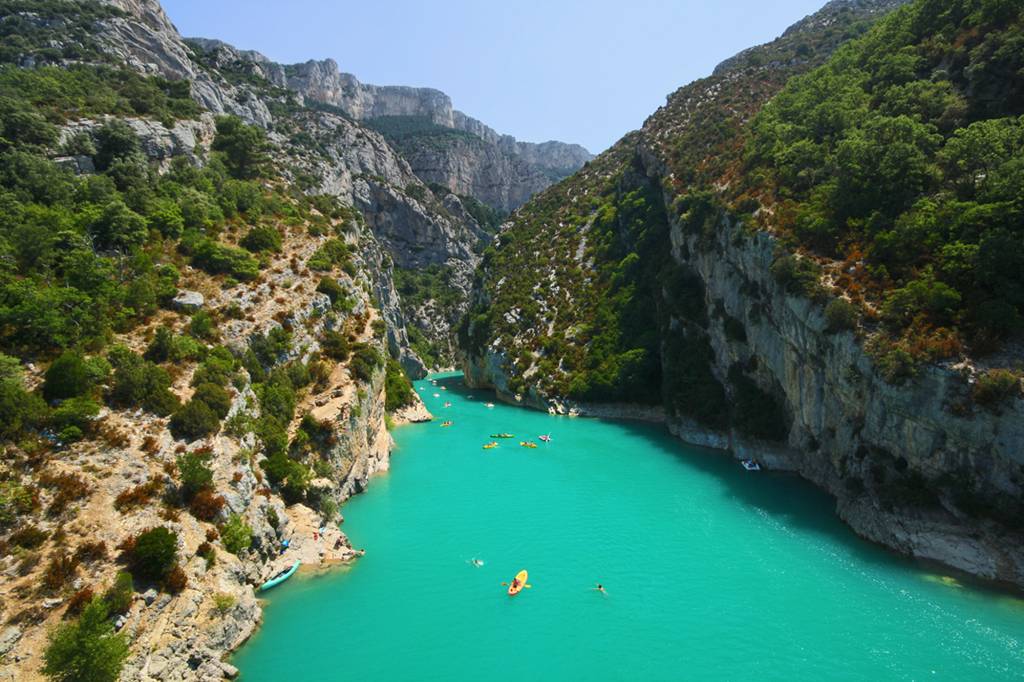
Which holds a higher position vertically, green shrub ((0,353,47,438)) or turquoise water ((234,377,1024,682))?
green shrub ((0,353,47,438))

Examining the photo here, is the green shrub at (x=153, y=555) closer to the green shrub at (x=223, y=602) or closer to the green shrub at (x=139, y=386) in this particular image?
the green shrub at (x=223, y=602)

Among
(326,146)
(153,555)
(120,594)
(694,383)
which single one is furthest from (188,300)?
(326,146)

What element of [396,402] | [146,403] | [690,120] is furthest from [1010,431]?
[690,120]

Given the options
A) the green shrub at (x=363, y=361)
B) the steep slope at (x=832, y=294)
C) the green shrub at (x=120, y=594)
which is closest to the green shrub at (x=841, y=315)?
the steep slope at (x=832, y=294)

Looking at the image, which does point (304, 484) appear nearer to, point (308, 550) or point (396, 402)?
point (308, 550)

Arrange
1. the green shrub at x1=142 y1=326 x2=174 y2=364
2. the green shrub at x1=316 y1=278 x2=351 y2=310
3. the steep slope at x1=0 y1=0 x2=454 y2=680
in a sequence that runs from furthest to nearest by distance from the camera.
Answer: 1. the green shrub at x1=316 y1=278 x2=351 y2=310
2. the green shrub at x1=142 y1=326 x2=174 y2=364
3. the steep slope at x1=0 y1=0 x2=454 y2=680

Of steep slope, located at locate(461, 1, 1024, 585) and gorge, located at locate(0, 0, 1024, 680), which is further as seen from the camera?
steep slope, located at locate(461, 1, 1024, 585)

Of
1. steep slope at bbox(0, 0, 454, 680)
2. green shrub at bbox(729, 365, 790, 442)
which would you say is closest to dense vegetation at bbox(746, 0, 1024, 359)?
green shrub at bbox(729, 365, 790, 442)

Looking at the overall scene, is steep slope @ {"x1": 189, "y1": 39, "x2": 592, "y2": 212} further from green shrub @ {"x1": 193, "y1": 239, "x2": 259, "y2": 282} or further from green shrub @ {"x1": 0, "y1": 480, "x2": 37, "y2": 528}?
green shrub @ {"x1": 0, "y1": 480, "x2": 37, "y2": 528}
